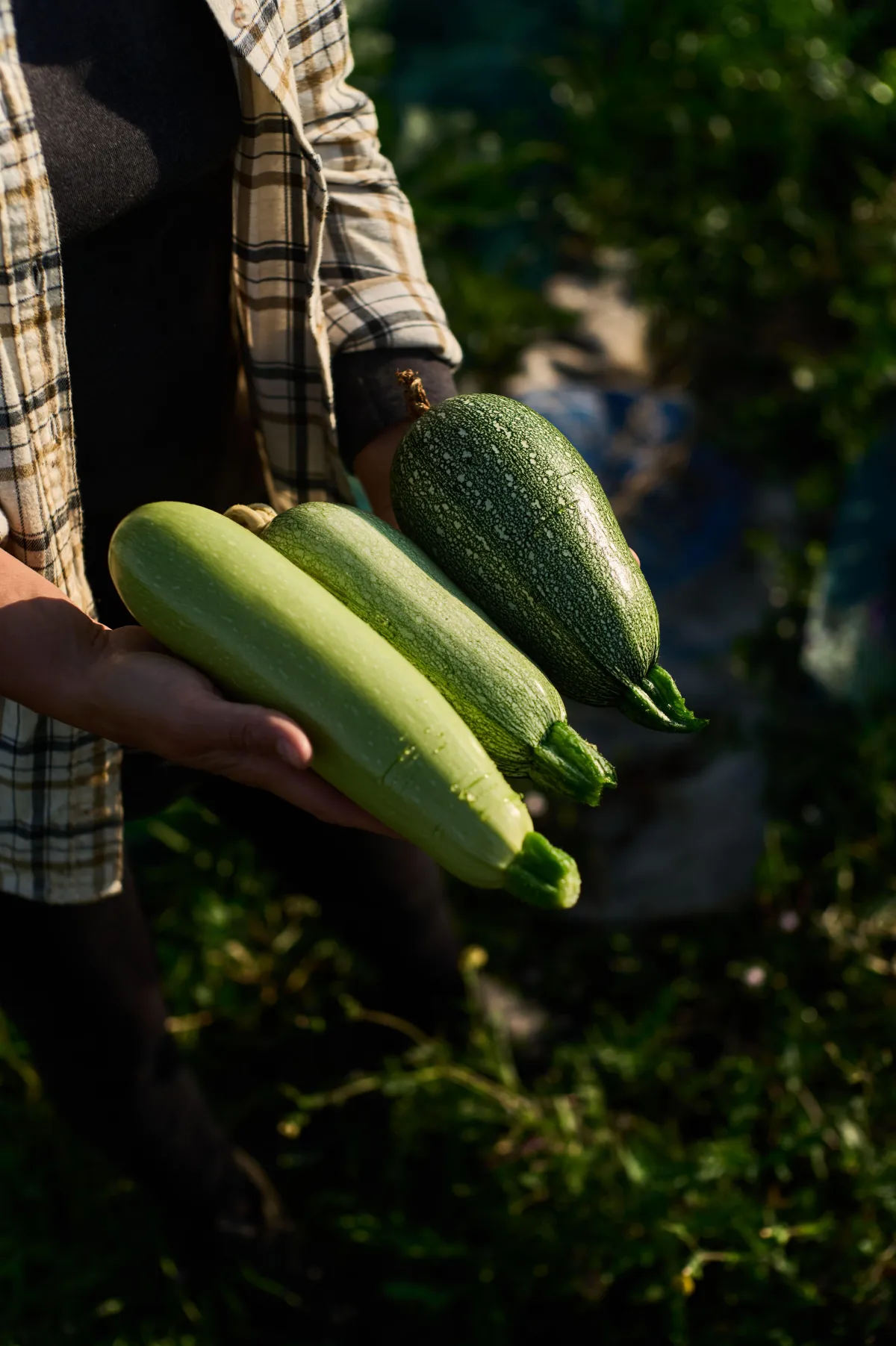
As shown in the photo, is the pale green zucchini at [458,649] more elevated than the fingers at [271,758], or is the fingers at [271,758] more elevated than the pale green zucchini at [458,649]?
the pale green zucchini at [458,649]

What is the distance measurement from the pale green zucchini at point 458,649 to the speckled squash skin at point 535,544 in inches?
2.2

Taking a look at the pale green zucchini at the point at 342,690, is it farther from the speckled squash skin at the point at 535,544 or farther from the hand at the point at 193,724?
the speckled squash skin at the point at 535,544

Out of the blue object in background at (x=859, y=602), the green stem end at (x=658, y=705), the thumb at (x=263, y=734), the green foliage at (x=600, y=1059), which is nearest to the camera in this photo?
the thumb at (x=263, y=734)

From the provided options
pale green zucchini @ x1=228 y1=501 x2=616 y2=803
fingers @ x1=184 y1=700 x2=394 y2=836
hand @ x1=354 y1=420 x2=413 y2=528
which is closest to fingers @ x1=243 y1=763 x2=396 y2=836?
fingers @ x1=184 y1=700 x2=394 y2=836

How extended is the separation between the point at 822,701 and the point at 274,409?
2225mm

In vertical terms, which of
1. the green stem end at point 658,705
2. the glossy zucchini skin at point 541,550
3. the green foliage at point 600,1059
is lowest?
the green foliage at point 600,1059

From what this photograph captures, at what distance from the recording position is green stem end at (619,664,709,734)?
5.33 ft

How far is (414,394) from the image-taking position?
1.74 meters

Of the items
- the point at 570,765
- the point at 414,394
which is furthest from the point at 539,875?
the point at 414,394

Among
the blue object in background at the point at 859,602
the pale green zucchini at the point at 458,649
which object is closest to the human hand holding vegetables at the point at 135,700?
the pale green zucchini at the point at 458,649

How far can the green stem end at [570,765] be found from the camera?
151 centimetres

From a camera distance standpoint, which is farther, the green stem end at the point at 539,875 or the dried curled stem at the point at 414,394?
the dried curled stem at the point at 414,394

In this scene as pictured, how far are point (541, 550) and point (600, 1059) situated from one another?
1.89 meters

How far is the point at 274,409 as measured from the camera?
1.88 meters
